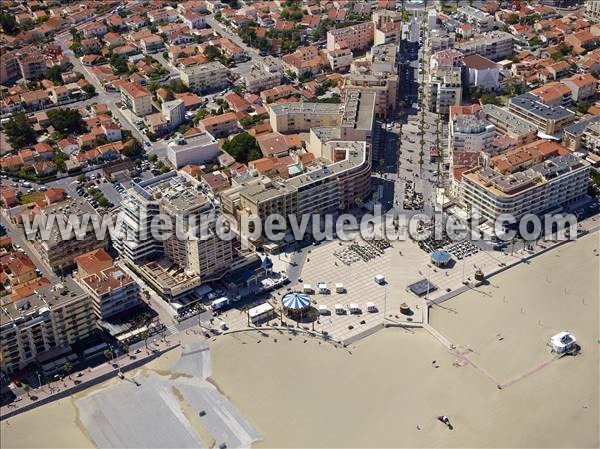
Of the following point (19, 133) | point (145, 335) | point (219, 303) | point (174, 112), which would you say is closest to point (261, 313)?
point (219, 303)

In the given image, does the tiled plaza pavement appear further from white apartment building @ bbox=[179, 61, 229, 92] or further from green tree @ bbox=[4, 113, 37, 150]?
white apartment building @ bbox=[179, 61, 229, 92]

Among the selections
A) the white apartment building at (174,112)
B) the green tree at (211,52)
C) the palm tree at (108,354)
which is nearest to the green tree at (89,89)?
the white apartment building at (174,112)

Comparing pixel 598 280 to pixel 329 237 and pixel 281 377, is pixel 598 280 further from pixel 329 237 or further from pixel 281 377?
pixel 281 377

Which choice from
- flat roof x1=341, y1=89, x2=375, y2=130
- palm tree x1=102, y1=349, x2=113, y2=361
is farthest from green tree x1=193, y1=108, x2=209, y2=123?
palm tree x1=102, y1=349, x2=113, y2=361

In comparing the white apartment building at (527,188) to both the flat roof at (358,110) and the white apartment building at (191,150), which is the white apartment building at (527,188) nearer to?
the flat roof at (358,110)

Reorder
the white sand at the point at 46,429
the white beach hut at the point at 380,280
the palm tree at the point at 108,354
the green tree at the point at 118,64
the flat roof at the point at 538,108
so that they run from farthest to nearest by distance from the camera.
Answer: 1. the green tree at the point at 118,64
2. the flat roof at the point at 538,108
3. the white beach hut at the point at 380,280
4. the palm tree at the point at 108,354
5. the white sand at the point at 46,429

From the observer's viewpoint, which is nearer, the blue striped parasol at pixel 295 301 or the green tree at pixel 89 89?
the blue striped parasol at pixel 295 301
